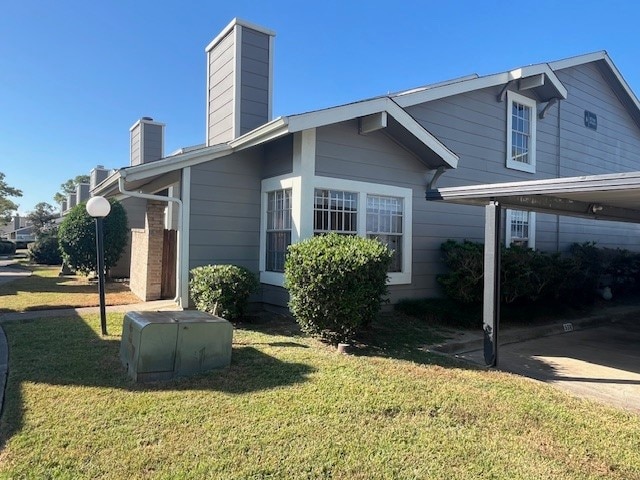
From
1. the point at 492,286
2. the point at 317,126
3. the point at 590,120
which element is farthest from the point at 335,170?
the point at 590,120

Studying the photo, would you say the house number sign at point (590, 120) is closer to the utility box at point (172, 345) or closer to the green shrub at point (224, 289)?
the green shrub at point (224, 289)

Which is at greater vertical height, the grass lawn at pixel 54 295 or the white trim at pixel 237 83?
the white trim at pixel 237 83

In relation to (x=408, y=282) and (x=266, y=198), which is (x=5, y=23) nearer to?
(x=266, y=198)

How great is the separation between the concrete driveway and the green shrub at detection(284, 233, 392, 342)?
188 centimetres

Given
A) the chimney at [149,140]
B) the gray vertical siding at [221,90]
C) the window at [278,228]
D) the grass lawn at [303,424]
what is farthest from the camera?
the chimney at [149,140]

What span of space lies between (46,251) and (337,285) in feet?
80.8

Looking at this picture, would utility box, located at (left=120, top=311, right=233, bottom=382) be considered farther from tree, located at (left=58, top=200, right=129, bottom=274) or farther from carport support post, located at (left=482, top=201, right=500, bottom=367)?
tree, located at (left=58, top=200, right=129, bottom=274)

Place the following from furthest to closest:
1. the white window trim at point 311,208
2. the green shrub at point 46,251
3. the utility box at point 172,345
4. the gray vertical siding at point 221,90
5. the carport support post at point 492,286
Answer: the green shrub at point 46,251 → the gray vertical siding at point 221,90 → the white window trim at point 311,208 → the carport support post at point 492,286 → the utility box at point 172,345

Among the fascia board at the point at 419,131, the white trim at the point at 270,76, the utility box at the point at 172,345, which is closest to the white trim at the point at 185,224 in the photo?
the white trim at the point at 270,76

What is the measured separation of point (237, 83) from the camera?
9000 mm

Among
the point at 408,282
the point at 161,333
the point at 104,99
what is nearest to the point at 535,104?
the point at 408,282

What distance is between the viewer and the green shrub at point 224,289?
23.3ft

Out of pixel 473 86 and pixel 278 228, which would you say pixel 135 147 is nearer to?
pixel 278 228

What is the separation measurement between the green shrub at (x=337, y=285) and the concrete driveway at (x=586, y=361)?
188 cm
